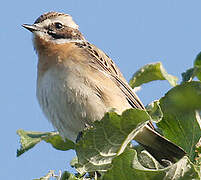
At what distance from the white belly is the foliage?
228 centimetres

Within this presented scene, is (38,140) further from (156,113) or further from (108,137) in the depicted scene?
(156,113)

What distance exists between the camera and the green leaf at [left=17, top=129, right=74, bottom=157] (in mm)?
4766

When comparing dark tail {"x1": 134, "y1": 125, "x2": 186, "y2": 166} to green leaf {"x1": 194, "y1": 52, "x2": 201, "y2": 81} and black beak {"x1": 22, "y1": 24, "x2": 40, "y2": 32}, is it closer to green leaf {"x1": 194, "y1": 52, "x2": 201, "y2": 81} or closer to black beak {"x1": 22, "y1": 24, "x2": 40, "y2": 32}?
green leaf {"x1": 194, "y1": 52, "x2": 201, "y2": 81}

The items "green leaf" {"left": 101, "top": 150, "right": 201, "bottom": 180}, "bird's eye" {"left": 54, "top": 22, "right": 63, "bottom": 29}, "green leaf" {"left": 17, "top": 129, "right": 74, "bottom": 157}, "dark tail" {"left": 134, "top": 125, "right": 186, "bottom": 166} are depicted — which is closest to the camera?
"green leaf" {"left": 101, "top": 150, "right": 201, "bottom": 180}

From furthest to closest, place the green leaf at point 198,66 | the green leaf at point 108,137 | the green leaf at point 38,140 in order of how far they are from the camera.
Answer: the green leaf at point 38,140 → the green leaf at point 198,66 → the green leaf at point 108,137

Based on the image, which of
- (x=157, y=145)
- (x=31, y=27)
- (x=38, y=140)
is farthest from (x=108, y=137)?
(x=31, y=27)

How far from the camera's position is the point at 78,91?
6.08 meters

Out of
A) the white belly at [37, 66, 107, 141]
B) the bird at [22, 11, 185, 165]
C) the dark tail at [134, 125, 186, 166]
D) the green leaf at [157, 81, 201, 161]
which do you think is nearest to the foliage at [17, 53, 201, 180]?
the green leaf at [157, 81, 201, 161]

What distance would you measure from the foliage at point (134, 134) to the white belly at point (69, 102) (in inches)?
89.9

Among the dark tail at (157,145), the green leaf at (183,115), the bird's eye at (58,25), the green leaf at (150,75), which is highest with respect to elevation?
the bird's eye at (58,25)

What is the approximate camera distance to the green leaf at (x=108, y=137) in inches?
130

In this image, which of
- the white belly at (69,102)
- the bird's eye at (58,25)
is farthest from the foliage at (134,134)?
the bird's eye at (58,25)

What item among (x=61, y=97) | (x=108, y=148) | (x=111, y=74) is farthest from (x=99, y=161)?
(x=111, y=74)

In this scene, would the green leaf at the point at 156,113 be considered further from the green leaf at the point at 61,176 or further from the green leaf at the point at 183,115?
the green leaf at the point at 61,176
